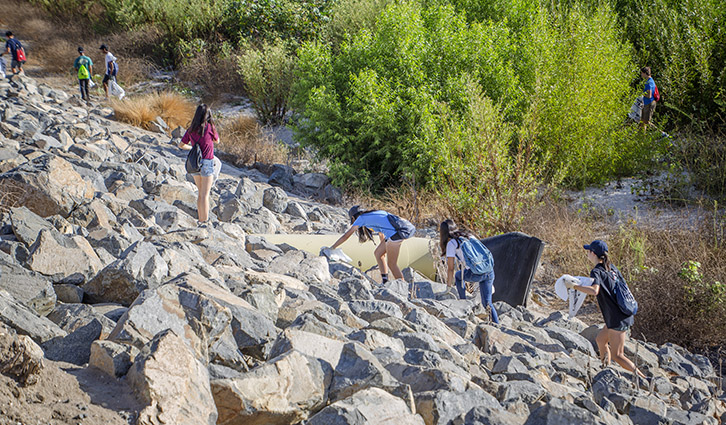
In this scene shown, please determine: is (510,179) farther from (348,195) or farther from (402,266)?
(348,195)

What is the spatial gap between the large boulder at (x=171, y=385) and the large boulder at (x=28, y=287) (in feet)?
4.05

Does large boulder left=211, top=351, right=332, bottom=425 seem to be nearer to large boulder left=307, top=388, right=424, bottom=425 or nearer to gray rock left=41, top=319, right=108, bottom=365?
large boulder left=307, top=388, right=424, bottom=425

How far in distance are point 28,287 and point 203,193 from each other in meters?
3.37

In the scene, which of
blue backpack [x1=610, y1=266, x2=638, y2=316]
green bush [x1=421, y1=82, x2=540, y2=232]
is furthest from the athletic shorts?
blue backpack [x1=610, y1=266, x2=638, y2=316]

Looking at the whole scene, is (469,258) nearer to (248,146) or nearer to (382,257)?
(382,257)

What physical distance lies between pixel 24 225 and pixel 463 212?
590cm

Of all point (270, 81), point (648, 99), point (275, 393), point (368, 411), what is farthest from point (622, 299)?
point (270, 81)

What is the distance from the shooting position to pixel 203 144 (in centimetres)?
657

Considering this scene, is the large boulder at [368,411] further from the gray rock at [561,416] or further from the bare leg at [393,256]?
the bare leg at [393,256]

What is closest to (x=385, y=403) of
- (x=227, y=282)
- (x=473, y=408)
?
(x=473, y=408)

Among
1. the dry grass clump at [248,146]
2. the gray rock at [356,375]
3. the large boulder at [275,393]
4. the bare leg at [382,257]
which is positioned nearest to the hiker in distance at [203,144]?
the bare leg at [382,257]

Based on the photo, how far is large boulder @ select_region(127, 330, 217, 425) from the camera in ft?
7.56

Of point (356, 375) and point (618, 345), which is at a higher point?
point (356, 375)

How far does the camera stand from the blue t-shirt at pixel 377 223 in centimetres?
648
